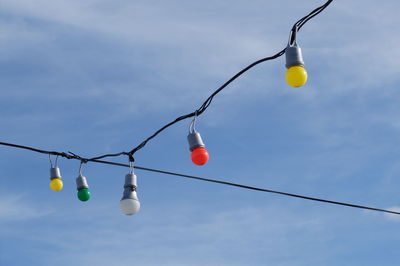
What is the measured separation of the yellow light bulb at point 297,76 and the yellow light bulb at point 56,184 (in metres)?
4.85

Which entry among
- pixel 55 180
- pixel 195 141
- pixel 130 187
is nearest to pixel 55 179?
pixel 55 180

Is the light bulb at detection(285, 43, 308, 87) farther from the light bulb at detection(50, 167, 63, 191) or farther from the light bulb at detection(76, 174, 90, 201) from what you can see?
the light bulb at detection(50, 167, 63, 191)

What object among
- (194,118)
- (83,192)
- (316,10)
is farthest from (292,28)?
(83,192)

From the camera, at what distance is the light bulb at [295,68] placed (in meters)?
5.38

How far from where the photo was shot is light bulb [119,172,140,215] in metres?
7.54

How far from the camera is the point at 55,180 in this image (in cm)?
927

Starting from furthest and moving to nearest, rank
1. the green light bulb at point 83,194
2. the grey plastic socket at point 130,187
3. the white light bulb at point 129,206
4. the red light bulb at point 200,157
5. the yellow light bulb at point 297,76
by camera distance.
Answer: the green light bulb at point 83,194 < the grey plastic socket at point 130,187 < the white light bulb at point 129,206 < the red light bulb at point 200,157 < the yellow light bulb at point 297,76

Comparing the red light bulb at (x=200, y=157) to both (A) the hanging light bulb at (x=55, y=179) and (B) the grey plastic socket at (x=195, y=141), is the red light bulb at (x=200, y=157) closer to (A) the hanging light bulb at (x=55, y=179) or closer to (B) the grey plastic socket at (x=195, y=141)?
(B) the grey plastic socket at (x=195, y=141)

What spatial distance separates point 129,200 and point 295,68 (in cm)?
297

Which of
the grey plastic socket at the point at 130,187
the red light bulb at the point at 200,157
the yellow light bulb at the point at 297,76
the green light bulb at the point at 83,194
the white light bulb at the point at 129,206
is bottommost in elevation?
the yellow light bulb at the point at 297,76

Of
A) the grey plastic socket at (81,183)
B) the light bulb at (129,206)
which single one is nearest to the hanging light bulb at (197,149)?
the light bulb at (129,206)

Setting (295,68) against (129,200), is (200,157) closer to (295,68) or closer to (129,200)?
(129,200)

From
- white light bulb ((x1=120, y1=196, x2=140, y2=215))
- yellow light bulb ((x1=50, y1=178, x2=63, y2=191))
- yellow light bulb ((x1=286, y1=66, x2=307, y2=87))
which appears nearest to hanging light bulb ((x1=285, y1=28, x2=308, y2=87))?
yellow light bulb ((x1=286, y1=66, x2=307, y2=87))

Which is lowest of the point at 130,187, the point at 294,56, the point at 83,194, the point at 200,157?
the point at 294,56
